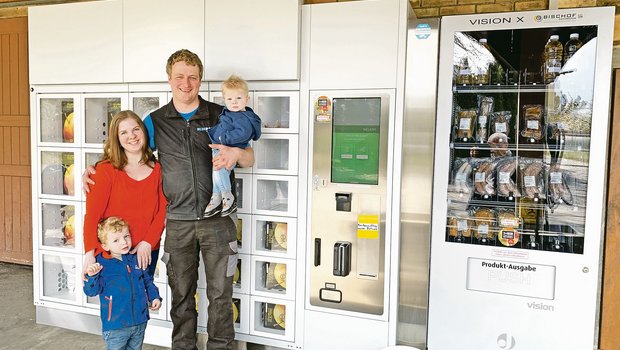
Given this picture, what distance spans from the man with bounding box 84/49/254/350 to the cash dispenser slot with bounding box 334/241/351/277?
61 cm

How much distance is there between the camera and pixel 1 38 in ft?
17.3

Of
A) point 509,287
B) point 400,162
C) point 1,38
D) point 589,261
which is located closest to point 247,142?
point 400,162

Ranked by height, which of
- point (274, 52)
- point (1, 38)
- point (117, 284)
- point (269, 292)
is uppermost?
point (1, 38)

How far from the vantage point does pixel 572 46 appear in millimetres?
2916

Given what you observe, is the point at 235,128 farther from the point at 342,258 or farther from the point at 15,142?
the point at 15,142

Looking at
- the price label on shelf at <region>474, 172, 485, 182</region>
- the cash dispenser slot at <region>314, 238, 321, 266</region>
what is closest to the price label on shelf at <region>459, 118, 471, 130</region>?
the price label on shelf at <region>474, 172, 485, 182</region>

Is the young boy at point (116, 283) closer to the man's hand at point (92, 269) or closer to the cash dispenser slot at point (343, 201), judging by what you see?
the man's hand at point (92, 269)

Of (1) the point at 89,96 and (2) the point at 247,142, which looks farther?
(1) the point at 89,96

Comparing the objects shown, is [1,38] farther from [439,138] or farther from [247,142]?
[439,138]

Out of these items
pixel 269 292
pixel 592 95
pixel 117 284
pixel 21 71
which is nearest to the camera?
pixel 117 284

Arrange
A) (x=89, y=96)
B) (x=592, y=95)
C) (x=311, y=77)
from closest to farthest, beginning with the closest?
1. (x=592, y=95)
2. (x=311, y=77)
3. (x=89, y=96)

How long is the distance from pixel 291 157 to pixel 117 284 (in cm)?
123

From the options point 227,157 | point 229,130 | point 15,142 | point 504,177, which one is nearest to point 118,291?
point 227,157

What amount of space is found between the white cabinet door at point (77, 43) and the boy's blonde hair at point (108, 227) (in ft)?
4.23
